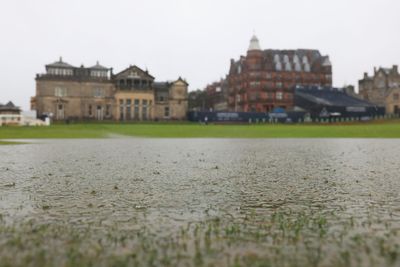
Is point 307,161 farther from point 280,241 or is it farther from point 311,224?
point 280,241

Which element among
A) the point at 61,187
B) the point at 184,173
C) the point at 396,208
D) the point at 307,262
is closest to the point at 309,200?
the point at 396,208

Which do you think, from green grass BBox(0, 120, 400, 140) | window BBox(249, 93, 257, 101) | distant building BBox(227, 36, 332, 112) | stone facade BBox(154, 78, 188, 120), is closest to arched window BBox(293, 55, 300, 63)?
distant building BBox(227, 36, 332, 112)

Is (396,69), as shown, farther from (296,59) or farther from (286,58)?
(286,58)

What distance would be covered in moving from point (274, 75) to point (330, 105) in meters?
24.1

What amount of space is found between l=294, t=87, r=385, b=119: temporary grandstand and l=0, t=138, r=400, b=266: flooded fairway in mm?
92558

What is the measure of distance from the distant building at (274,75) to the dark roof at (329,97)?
603 centimetres

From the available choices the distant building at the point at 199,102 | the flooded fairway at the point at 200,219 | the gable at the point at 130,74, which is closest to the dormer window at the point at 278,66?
the gable at the point at 130,74

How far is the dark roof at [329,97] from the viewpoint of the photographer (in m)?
106

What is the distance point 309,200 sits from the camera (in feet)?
31.9

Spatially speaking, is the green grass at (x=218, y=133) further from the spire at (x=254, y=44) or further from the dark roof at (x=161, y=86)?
the spire at (x=254, y=44)

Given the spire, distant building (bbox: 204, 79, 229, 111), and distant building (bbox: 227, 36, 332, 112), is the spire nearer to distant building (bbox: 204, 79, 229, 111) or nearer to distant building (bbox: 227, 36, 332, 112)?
distant building (bbox: 227, 36, 332, 112)

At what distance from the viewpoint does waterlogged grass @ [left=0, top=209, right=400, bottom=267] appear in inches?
217

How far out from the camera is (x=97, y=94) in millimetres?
108250

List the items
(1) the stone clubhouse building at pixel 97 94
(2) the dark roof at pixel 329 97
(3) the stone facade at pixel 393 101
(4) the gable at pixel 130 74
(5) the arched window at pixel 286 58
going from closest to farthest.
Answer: (1) the stone clubhouse building at pixel 97 94 → (2) the dark roof at pixel 329 97 → (4) the gable at pixel 130 74 → (3) the stone facade at pixel 393 101 → (5) the arched window at pixel 286 58
